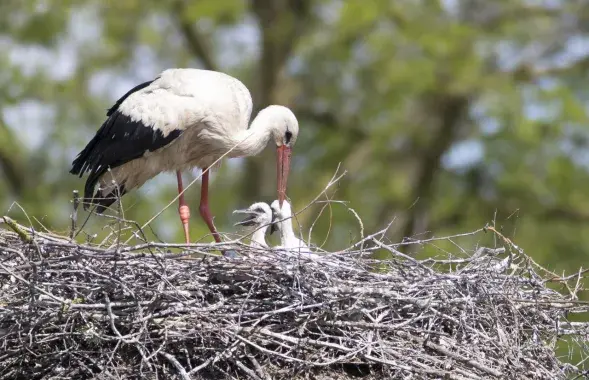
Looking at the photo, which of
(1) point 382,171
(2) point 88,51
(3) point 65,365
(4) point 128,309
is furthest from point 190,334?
(2) point 88,51

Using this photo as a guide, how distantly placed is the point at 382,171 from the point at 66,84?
5040 millimetres

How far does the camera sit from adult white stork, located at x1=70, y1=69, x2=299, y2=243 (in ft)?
25.5

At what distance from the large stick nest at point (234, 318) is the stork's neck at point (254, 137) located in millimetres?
2413

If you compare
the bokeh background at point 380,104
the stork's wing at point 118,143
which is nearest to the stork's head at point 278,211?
the stork's wing at point 118,143

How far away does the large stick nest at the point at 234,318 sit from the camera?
510 cm

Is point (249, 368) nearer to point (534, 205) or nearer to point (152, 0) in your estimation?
point (534, 205)

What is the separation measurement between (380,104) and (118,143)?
892cm

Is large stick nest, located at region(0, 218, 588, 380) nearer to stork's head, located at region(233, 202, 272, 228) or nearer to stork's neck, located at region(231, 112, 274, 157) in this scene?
stork's head, located at region(233, 202, 272, 228)

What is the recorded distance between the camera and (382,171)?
1695 cm

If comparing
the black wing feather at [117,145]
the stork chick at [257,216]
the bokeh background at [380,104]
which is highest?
the black wing feather at [117,145]

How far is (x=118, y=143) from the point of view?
7.97m

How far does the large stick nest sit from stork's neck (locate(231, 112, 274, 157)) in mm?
2413

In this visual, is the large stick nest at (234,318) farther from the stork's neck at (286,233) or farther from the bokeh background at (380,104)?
the bokeh background at (380,104)

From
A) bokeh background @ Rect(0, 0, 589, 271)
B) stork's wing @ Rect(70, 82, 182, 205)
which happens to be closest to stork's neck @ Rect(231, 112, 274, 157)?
stork's wing @ Rect(70, 82, 182, 205)
